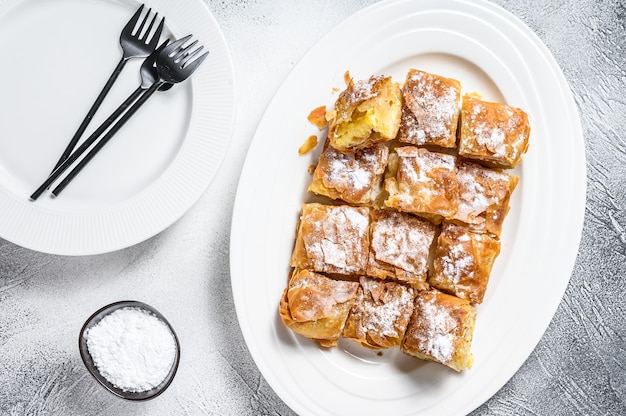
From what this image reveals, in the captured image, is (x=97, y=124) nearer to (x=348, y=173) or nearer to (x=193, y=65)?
(x=193, y=65)

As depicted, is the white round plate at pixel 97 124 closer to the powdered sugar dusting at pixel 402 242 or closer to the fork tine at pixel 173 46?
the fork tine at pixel 173 46

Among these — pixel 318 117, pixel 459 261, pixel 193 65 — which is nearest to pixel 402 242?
pixel 459 261

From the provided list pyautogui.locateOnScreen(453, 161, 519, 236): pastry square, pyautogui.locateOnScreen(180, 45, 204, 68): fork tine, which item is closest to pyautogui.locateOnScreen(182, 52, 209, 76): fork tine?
pyautogui.locateOnScreen(180, 45, 204, 68): fork tine

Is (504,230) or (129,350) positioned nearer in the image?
(129,350)

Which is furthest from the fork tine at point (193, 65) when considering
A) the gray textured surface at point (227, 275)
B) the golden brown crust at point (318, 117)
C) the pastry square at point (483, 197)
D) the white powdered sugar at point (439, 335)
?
the white powdered sugar at point (439, 335)

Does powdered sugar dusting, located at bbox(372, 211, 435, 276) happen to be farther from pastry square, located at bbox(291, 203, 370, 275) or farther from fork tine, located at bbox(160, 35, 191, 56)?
fork tine, located at bbox(160, 35, 191, 56)

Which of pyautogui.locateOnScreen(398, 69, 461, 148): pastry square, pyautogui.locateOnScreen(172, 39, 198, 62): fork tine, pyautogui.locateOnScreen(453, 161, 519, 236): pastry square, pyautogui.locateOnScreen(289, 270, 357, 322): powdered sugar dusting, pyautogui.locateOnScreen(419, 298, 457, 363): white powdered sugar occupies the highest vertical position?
pyautogui.locateOnScreen(172, 39, 198, 62): fork tine
